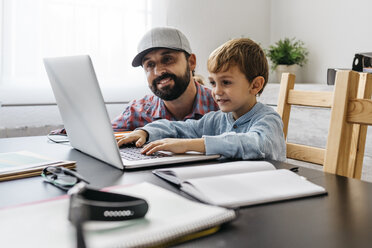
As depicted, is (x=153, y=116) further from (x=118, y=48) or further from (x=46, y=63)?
(x=118, y=48)

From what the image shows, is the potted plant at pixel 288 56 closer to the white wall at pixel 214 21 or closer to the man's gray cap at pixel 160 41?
the white wall at pixel 214 21

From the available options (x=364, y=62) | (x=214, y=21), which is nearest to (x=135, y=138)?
(x=364, y=62)

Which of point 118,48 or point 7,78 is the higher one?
point 118,48

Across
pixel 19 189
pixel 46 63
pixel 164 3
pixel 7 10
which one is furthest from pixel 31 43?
pixel 19 189

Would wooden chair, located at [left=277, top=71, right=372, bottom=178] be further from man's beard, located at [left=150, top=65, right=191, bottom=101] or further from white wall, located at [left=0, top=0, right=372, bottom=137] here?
white wall, located at [left=0, top=0, right=372, bottom=137]

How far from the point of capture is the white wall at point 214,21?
8.97ft

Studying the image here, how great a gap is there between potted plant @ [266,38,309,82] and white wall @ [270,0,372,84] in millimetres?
58

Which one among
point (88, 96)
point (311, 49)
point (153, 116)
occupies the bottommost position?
point (153, 116)

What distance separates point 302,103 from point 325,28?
5.80ft

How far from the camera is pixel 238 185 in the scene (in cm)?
60

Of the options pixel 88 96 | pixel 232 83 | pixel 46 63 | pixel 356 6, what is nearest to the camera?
pixel 88 96

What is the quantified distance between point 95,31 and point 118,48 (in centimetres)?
17

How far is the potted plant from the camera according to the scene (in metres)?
2.77

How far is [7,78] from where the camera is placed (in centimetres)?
212
